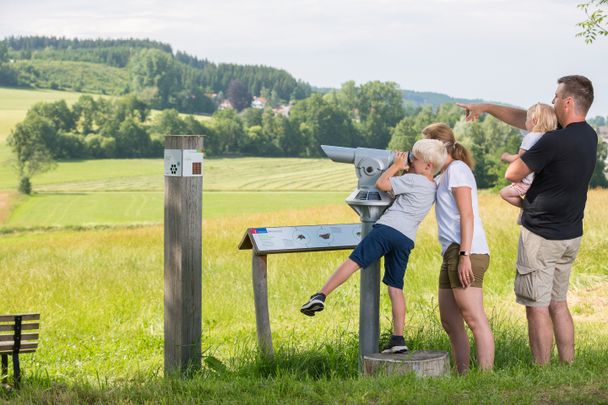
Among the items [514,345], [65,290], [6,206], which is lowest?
[6,206]

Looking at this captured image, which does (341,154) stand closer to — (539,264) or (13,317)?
(539,264)

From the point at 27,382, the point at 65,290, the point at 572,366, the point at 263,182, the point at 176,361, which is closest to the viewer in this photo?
the point at 572,366

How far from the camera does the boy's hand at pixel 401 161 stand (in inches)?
223

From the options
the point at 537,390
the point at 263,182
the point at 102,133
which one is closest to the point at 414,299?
the point at 537,390

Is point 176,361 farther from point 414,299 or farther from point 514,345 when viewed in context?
point 414,299

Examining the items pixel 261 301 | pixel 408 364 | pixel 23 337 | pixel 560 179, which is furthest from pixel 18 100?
pixel 560 179

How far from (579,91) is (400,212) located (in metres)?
1.44

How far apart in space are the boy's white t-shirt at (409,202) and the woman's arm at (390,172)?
28 millimetres

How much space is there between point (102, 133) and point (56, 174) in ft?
31.5

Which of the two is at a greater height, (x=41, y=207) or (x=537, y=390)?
(x=537, y=390)

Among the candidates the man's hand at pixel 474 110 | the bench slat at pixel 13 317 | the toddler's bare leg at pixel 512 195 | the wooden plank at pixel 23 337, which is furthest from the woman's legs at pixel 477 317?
the wooden plank at pixel 23 337

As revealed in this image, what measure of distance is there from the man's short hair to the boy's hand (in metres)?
1.12

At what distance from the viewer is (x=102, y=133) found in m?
90.5

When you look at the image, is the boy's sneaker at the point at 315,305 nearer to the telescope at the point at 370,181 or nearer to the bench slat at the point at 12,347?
the telescope at the point at 370,181
